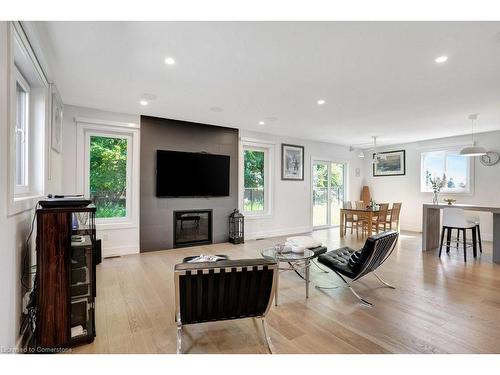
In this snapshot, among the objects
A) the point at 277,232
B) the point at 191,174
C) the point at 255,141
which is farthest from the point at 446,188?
the point at 191,174

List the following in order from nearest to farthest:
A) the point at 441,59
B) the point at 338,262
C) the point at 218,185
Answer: the point at 441,59, the point at 338,262, the point at 218,185

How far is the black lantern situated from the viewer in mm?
5387

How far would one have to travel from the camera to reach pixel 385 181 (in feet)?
25.5

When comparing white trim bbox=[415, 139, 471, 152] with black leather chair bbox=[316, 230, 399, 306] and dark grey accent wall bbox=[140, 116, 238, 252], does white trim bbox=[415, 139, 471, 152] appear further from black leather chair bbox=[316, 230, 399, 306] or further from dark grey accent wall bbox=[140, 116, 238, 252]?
dark grey accent wall bbox=[140, 116, 238, 252]

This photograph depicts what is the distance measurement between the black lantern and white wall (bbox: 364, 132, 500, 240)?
4943 mm

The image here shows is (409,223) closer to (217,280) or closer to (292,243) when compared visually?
(292,243)

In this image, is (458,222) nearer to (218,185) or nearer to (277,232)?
(277,232)

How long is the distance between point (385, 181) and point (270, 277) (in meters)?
7.20

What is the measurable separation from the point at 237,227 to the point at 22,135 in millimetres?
3801

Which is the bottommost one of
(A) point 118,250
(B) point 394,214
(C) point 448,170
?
(A) point 118,250

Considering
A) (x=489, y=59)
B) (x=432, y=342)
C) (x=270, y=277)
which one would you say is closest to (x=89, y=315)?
(x=270, y=277)

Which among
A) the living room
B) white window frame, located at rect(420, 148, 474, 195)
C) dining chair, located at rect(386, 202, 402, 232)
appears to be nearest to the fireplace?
the living room

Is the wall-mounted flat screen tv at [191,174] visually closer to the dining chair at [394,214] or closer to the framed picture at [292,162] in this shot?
the framed picture at [292,162]

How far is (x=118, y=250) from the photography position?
4395 millimetres
